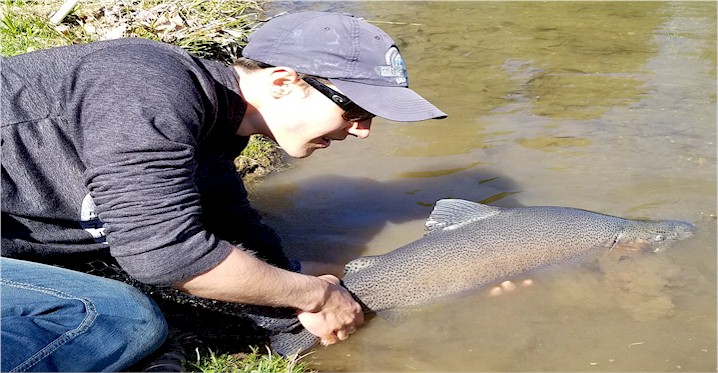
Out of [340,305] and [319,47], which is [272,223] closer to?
[340,305]

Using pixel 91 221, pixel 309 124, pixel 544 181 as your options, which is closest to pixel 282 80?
pixel 309 124

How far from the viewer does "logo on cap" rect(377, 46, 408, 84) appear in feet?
7.74

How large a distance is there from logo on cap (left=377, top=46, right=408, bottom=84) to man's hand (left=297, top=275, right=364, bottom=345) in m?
0.80

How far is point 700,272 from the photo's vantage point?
338 centimetres

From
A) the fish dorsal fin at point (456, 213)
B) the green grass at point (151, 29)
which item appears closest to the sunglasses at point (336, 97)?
the fish dorsal fin at point (456, 213)

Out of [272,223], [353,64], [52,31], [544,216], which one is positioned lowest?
[272,223]

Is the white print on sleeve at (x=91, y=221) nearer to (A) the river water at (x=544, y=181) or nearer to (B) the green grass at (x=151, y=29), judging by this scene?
(A) the river water at (x=544, y=181)

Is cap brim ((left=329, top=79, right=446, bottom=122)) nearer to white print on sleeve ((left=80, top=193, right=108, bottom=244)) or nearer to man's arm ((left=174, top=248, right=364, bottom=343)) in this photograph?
man's arm ((left=174, top=248, right=364, bottom=343))

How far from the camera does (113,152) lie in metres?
1.87

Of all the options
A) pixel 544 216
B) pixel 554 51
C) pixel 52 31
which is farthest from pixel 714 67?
pixel 52 31

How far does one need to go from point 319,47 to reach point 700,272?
2.29m

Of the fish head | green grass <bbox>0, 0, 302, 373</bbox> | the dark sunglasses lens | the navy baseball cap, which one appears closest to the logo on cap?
the navy baseball cap

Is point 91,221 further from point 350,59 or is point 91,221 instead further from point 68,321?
point 350,59

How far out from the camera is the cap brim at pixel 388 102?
2266 millimetres
